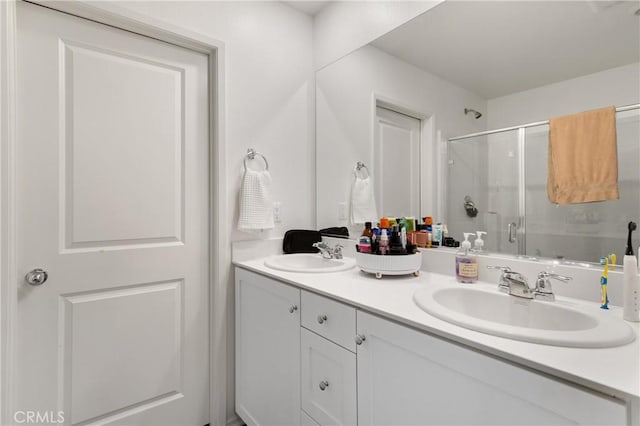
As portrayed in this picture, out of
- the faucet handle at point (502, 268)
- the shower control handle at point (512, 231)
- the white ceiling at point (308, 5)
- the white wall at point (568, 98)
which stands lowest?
the faucet handle at point (502, 268)

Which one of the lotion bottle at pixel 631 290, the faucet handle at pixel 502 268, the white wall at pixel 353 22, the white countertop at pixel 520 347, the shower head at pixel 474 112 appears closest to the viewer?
the white countertop at pixel 520 347

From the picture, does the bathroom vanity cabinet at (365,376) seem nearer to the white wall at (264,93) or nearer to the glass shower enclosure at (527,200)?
the white wall at (264,93)

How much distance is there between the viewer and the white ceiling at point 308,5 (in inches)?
72.5

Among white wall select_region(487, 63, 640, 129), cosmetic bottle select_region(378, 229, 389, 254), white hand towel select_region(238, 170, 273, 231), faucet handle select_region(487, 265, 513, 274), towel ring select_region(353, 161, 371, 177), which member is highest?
white wall select_region(487, 63, 640, 129)

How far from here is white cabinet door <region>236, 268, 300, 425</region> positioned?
1190 mm

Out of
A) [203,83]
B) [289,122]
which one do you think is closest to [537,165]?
[289,122]

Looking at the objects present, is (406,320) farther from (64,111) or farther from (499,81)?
(64,111)

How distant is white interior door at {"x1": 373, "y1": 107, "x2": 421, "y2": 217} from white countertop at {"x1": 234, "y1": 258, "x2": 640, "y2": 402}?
484mm

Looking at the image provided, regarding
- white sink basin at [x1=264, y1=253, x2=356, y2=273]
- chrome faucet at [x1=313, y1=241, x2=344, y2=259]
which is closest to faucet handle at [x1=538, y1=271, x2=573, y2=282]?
white sink basin at [x1=264, y1=253, x2=356, y2=273]

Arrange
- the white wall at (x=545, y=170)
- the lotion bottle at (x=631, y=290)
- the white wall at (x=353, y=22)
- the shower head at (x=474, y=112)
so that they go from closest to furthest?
the lotion bottle at (x=631, y=290), the white wall at (x=545, y=170), the shower head at (x=474, y=112), the white wall at (x=353, y=22)

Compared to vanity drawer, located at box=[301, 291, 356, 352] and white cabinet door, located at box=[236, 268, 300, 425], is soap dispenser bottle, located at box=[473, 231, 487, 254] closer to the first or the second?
vanity drawer, located at box=[301, 291, 356, 352]

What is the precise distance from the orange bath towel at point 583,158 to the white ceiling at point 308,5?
Result: 1.48m

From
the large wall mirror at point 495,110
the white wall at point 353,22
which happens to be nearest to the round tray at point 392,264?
the large wall mirror at point 495,110

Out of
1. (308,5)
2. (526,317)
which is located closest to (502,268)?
(526,317)
